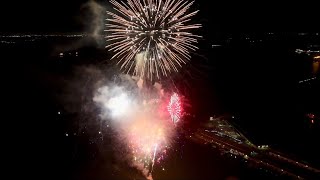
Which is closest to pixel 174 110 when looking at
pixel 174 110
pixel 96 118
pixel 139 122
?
pixel 174 110

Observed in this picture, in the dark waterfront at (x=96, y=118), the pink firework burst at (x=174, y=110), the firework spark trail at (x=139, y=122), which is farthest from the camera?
the pink firework burst at (x=174, y=110)

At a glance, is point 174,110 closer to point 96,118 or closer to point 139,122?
point 139,122

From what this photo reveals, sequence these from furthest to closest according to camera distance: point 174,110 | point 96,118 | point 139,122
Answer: point 96,118, point 174,110, point 139,122

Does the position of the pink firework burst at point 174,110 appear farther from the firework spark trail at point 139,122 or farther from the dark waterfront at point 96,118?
the dark waterfront at point 96,118

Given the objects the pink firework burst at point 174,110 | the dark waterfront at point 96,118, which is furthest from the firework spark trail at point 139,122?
the dark waterfront at point 96,118

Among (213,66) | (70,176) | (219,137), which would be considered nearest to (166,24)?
(219,137)

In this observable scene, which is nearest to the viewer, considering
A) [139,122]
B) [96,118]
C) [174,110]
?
[139,122]

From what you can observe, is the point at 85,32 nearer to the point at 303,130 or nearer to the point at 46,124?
the point at 46,124

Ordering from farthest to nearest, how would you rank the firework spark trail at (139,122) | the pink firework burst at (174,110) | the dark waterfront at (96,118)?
the pink firework burst at (174,110), the firework spark trail at (139,122), the dark waterfront at (96,118)

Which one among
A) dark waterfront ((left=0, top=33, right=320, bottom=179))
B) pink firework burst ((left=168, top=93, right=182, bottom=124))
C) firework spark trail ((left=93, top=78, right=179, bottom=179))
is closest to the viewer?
dark waterfront ((left=0, top=33, right=320, bottom=179))

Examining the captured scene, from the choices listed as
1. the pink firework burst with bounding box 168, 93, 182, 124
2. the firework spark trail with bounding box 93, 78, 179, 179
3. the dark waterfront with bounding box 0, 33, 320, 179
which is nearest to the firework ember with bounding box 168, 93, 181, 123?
the pink firework burst with bounding box 168, 93, 182, 124

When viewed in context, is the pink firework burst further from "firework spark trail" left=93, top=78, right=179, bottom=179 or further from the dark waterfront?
the dark waterfront
